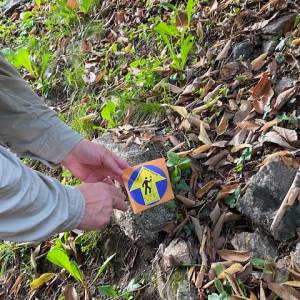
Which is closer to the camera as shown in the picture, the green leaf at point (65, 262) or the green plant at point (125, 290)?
the green plant at point (125, 290)

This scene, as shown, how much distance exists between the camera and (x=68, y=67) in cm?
316

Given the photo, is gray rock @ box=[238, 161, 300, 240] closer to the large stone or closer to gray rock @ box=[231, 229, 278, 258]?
gray rock @ box=[231, 229, 278, 258]

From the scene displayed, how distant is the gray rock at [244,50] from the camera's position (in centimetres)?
234

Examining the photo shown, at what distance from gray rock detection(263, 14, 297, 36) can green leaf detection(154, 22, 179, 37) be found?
47 cm

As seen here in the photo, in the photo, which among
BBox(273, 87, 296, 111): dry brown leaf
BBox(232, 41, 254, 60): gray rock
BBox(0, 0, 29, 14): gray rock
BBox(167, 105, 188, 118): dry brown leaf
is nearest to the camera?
BBox(273, 87, 296, 111): dry brown leaf

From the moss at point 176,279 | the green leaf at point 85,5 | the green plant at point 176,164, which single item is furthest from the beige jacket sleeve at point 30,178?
the green leaf at point 85,5

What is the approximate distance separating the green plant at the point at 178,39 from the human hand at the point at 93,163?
78 centimetres

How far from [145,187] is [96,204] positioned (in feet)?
0.95

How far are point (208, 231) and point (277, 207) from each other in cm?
27

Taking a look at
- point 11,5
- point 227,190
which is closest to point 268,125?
point 227,190

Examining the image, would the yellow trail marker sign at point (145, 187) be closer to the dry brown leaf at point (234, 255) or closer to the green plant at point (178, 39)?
the dry brown leaf at point (234, 255)

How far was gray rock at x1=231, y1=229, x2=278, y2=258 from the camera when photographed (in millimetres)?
1700

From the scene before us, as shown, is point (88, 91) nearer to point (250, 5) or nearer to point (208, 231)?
point (250, 5)

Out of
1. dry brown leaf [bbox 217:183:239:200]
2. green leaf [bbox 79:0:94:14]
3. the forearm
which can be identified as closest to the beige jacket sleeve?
the forearm
